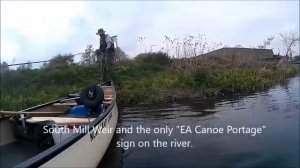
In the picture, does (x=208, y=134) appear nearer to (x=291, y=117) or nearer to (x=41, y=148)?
(x=291, y=117)

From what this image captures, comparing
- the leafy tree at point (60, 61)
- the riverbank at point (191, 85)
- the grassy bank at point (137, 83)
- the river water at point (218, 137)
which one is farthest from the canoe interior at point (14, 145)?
the leafy tree at point (60, 61)

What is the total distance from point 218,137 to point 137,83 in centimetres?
742

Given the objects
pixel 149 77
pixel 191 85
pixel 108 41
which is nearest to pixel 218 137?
pixel 191 85

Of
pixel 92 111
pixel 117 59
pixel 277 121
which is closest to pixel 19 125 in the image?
pixel 92 111

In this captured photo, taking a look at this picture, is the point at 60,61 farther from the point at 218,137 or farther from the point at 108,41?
the point at 218,137

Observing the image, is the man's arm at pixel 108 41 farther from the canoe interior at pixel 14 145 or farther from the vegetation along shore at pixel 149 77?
the canoe interior at pixel 14 145

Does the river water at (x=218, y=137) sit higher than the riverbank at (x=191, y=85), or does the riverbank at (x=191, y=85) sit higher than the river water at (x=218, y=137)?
the riverbank at (x=191, y=85)

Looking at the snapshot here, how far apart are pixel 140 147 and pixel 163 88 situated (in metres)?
6.79

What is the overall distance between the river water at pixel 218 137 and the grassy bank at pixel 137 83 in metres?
1.61

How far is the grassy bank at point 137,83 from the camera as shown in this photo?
40.5ft

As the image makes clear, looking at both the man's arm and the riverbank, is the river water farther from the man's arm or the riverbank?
the man's arm

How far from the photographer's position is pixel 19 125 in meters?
6.09

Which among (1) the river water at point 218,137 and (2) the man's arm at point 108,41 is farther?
(2) the man's arm at point 108,41

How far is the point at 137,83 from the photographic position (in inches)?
558
